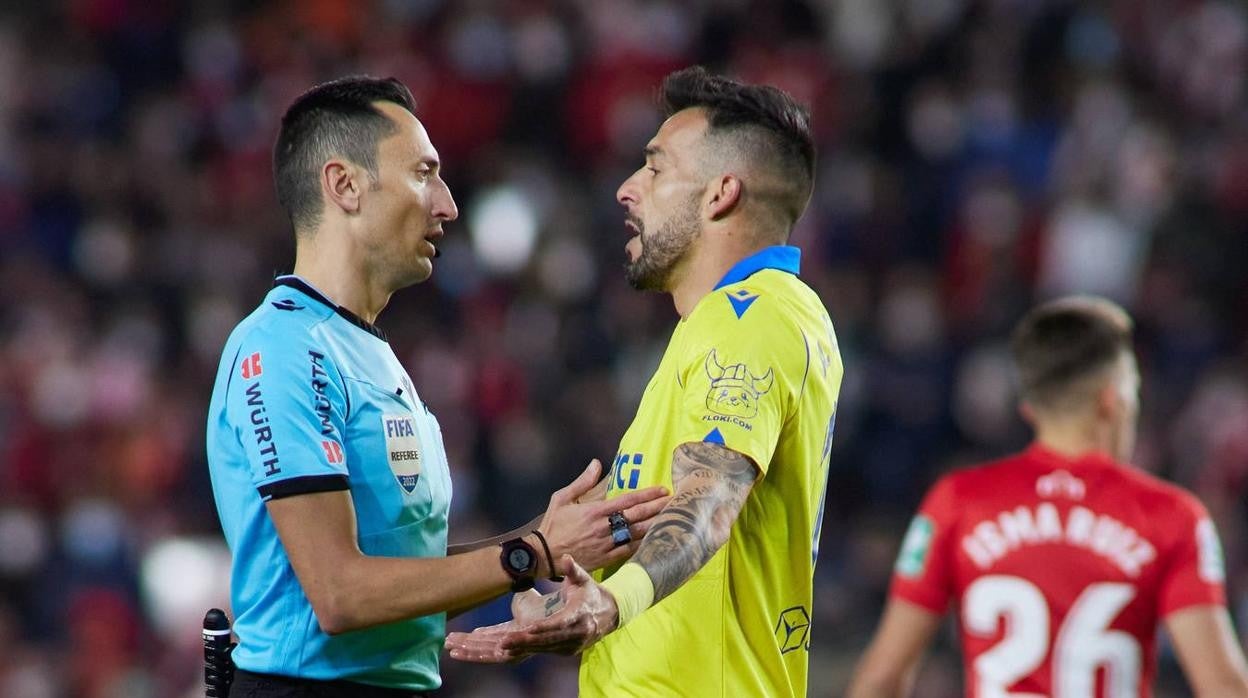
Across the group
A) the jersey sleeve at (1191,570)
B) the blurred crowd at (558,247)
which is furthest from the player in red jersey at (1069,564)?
the blurred crowd at (558,247)

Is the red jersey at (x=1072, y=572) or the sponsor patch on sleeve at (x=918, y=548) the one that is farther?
the sponsor patch on sleeve at (x=918, y=548)

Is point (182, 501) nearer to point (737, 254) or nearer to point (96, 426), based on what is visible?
point (96, 426)

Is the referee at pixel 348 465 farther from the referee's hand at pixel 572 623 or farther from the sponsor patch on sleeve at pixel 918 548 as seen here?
the sponsor patch on sleeve at pixel 918 548

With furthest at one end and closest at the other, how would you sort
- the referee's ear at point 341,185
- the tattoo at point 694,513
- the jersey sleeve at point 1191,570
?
the jersey sleeve at point 1191,570 → the referee's ear at point 341,185 → the tattoo at point 694,513

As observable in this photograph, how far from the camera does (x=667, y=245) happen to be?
4.30 m

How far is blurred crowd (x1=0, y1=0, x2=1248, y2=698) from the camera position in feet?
35.6

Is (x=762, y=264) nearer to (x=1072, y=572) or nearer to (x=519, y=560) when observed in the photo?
(x=519, y=560)

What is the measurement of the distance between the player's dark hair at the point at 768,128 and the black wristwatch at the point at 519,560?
3.69ft

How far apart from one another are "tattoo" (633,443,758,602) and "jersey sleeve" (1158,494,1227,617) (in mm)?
1870

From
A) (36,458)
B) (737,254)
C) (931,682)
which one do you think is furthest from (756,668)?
(36,458)

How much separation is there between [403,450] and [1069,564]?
6.97 ft

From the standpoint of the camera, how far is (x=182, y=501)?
11234mm

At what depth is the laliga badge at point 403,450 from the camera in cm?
410

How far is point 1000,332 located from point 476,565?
815 cm
